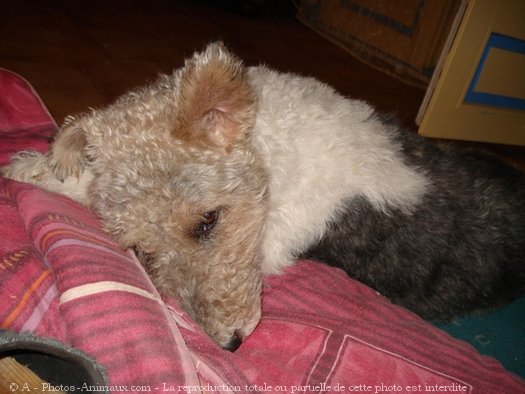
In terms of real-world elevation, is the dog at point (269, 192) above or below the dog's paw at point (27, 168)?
above

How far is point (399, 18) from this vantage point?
821 cm

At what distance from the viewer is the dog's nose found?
189cm

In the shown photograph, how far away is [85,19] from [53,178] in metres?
5.38

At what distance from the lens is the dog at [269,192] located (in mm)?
1894

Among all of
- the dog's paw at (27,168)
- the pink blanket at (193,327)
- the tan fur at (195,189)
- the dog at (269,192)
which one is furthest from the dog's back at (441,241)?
the dog's paw at (27,168)

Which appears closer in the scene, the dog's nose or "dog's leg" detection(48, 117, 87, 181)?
the dog's nose

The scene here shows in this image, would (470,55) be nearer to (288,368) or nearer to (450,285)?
(450,285)

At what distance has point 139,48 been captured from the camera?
20.2 feet

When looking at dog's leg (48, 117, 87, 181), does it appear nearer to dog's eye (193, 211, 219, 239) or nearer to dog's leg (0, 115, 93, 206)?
dog's leg (0, 115, 93, 206)

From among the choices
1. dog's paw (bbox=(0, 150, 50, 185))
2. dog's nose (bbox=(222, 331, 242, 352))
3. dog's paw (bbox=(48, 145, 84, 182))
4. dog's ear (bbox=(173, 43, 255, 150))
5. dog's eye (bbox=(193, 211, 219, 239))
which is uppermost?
dog's ear (bbox=(173, 43, 255, 150))

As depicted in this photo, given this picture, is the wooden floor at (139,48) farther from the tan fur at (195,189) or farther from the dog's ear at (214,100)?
the dog's ear at (214,100)

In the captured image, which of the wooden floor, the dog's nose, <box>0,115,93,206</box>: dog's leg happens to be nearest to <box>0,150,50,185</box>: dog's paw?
<box>0,115,93,206</box>: dog's leg

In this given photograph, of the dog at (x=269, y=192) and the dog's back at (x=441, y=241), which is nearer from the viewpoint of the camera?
the dog at (x=269, y=192)

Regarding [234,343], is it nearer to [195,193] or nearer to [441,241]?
[195,193]
